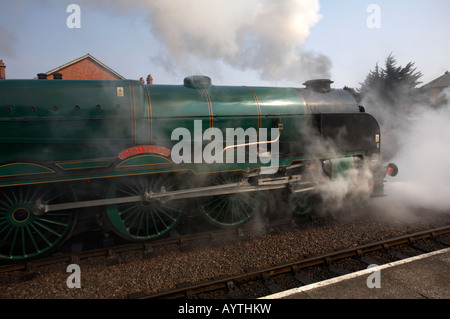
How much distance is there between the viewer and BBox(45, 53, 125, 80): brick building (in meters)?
24.5

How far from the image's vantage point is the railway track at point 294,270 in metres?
3.79

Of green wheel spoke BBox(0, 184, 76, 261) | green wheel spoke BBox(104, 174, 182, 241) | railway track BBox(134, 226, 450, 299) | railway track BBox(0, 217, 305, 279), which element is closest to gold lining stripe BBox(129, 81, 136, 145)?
green wheel spoke BBox(104, 174, 182, 241)

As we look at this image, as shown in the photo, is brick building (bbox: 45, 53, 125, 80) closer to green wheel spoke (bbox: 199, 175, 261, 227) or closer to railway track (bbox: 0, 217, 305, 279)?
green wheel spoke (bbox: 199, 175, 261, 227)

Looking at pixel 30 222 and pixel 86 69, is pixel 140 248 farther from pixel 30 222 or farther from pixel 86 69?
pixel 86 69

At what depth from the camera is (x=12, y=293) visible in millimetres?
3891

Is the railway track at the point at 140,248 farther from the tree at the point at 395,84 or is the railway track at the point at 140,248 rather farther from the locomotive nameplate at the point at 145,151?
the tree at the point at 395,84

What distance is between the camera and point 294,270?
4.31m

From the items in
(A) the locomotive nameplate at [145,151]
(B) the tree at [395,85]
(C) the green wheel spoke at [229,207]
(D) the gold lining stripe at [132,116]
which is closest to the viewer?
(A) the locomotive nameplate at [145,151]

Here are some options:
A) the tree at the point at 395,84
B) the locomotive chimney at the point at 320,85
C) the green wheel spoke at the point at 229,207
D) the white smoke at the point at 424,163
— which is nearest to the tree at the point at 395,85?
the tree at the point at 395,84

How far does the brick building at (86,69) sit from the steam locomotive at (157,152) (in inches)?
845

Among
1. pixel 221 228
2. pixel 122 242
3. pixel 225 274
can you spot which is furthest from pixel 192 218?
pixel 225 274

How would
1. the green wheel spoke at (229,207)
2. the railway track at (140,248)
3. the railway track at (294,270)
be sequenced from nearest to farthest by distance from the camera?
1. the railway track at (294,270)
2. the railway track at (140,248)
3. the green wheel spoke at (229,207)

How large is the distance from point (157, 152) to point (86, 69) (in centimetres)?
2480

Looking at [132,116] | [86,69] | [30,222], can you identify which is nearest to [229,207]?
[132,116]
